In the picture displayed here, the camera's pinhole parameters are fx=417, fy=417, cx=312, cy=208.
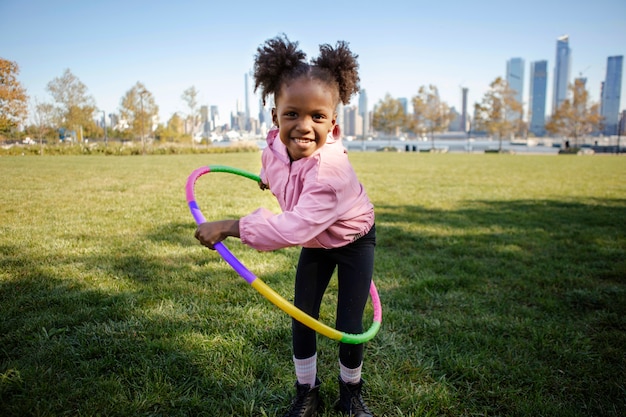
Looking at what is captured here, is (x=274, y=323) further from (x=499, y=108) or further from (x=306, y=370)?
(x=499, y=108)

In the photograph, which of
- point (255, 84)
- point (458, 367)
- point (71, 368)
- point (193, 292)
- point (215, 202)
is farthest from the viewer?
point (215, 202)

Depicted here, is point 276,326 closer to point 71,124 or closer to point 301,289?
point 301,289

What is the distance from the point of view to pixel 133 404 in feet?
8.46

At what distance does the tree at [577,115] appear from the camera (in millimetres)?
54572

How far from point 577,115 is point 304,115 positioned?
212ft

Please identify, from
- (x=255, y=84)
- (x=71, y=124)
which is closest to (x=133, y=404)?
(x=255, y=84)

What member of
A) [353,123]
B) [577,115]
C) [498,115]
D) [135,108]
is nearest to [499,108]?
[498,115]

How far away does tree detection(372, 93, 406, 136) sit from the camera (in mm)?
61031

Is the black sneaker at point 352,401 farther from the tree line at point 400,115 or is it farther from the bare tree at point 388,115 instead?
the bare tree at point 388,115

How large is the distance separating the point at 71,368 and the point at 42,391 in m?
0.28

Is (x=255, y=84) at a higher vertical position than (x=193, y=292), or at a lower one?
higher

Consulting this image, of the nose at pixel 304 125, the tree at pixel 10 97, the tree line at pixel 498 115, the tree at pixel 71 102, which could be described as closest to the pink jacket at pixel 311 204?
the nose at pixel 304 125

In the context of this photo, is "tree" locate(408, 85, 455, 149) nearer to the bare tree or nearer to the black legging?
the bare tree

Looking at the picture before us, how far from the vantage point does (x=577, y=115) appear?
181ft
